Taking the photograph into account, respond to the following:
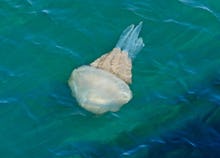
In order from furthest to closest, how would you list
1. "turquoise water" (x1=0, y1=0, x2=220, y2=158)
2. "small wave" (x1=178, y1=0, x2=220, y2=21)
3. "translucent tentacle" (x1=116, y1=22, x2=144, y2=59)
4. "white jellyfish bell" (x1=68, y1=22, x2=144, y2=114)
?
"small wave" (x1=178, y1=0, x2=220, y2=21)
"translucent tentacle" (x1=116, y1=22, x2=144, y2=59)
"white jellyfish bell" (x1=68, y1=22, x2=144, y2=114)
"turquoise water" (x1=0, y1=0, x2=220, y2=158)

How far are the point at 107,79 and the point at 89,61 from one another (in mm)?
→ 882

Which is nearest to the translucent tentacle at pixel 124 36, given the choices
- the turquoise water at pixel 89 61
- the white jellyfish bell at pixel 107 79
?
the white jellyfish bell at pixel 107 79

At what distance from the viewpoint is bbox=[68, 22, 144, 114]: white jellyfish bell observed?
1384cm

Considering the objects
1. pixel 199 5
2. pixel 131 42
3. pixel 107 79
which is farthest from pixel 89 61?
pixel 199 5

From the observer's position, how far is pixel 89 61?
14.9m

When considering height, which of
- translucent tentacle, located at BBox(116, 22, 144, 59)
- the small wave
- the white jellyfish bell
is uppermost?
the small wave

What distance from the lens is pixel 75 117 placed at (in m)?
13.8

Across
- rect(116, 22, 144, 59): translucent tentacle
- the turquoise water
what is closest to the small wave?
the turquoise water

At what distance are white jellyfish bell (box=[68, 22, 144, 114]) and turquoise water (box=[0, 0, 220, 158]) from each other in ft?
0.63

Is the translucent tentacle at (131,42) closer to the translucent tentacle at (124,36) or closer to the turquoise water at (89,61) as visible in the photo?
the translucent tentacle at (124,36)

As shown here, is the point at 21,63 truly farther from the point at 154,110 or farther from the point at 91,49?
the point at 154,110

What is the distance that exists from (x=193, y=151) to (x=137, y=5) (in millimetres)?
4619

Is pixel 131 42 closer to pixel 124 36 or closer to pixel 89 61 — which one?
pixel 124 36

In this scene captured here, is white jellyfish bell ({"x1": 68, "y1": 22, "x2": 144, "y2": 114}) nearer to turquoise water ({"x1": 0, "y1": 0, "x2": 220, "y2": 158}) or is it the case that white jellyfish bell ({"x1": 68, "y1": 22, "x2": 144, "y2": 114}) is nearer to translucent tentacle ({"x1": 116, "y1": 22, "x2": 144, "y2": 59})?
translucent tentacle ({"x1": 116, "y1": 22, "x2": 144, "y2": 59})
